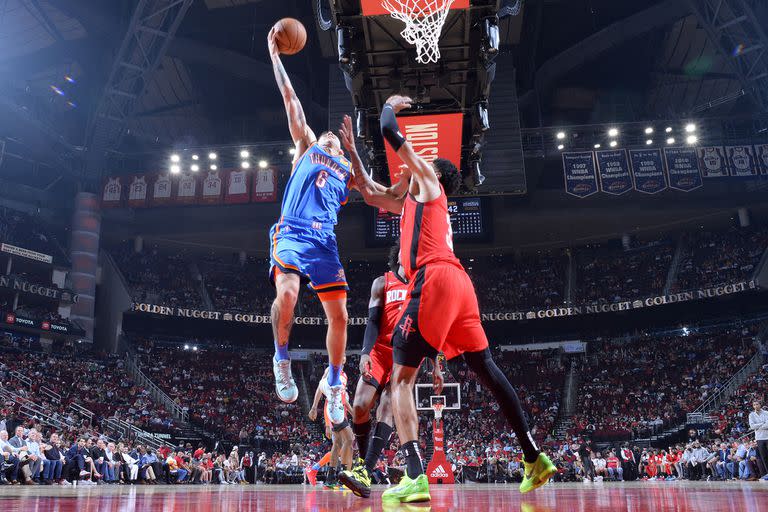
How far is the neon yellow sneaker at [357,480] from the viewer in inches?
153

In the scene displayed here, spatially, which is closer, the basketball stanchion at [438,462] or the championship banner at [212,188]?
the basketball stanchion at [438,462]

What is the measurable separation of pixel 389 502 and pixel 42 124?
77.6 ft

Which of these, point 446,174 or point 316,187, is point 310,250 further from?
point 446,174

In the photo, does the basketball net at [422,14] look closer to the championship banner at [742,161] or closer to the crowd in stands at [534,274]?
the championship banner at [742,161]

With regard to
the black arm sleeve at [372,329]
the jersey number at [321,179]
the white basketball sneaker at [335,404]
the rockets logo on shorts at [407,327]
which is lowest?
the white basketball sneaker at [335,404]

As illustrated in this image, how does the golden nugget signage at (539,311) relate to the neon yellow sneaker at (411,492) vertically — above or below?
above

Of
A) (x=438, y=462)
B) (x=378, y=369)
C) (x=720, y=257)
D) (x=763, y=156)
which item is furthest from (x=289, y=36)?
(x=720, y=257)

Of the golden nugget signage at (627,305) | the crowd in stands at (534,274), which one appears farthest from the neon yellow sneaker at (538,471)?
the crowd in stands at (534,274)

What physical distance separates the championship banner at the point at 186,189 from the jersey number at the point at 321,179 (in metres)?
20.8

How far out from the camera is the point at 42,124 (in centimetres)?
2250

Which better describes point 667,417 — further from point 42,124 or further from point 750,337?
point 42,124

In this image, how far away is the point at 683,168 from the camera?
21891mm

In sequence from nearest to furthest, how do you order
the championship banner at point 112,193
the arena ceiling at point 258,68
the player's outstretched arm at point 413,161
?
the player's outstretched arm at point 413,161, the arena ceiling at point 258,68, the championship banner at point 112,193

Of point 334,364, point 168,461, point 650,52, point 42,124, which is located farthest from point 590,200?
point 334,364
